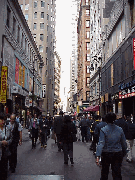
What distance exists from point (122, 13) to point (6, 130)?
72.3ft

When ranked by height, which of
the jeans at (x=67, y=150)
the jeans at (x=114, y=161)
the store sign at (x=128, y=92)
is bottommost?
the jeans at (x=67, y=150)

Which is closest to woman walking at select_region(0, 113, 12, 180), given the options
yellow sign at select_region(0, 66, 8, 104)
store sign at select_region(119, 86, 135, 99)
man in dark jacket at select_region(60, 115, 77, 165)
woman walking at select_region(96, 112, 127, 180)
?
woman walking at select_region(96, 112, 127, 180)

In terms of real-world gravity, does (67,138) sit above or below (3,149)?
below

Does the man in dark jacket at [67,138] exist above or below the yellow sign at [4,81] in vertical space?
below

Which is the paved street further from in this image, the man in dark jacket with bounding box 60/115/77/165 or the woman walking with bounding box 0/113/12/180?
the woman walking with bounding box 0/113/12/180

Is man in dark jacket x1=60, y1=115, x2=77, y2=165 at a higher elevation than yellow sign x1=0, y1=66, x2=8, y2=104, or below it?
below

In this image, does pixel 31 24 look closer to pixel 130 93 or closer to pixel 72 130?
pixel 130 93

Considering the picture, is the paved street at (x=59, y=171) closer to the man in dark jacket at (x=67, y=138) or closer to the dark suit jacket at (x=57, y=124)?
the man in dark jacket at (x=67, y=138)

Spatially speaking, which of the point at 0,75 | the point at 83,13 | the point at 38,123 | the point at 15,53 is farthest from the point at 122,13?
the point at 83,13

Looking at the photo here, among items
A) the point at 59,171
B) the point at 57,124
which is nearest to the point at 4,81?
the point at 57,124

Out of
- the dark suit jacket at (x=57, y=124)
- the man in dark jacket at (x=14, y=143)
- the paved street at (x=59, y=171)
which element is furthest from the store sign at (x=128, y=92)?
the man in dark jacket at (x=14, y=143)

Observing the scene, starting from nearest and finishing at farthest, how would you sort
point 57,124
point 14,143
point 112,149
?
1. point 112,149
2. point 14,143
3. point 57,124

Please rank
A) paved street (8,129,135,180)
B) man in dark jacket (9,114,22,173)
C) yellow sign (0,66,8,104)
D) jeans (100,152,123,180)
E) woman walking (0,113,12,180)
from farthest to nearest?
yellow sign (0,66,8,104)
man in dark jacket (9,114,22,173)
paved street (8,129,135,180)
woman walking (0,113,12,180)
jeans (100,152,123,180)

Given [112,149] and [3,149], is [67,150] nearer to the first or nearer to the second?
[3,149]
